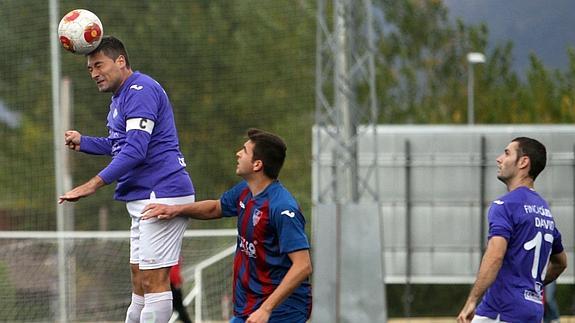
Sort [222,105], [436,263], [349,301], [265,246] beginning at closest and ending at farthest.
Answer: [265,246]
[349,301]
[436,263]
[222,105]

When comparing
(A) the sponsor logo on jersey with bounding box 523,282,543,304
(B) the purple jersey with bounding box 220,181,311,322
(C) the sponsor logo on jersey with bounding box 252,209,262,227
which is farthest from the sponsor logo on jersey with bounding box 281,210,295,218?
(A) the sponsor logo on jersey with bounding box 523,282,543,304

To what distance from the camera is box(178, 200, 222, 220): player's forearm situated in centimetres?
629

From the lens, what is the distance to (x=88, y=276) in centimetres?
1666

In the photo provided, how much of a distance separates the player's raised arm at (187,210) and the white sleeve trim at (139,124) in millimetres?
420

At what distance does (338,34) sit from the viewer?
13.2 m

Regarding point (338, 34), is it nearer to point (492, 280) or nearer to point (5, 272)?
point (5, 272)

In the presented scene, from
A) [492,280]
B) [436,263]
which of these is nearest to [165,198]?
[492,280]

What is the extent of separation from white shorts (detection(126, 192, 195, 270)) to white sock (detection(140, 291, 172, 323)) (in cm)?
17

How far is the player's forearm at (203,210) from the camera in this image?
247 inches

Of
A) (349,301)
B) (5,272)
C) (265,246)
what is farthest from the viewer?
(5,272)

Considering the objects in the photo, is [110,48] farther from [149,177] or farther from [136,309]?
[136,309]

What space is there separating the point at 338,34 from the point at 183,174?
22.5 feet

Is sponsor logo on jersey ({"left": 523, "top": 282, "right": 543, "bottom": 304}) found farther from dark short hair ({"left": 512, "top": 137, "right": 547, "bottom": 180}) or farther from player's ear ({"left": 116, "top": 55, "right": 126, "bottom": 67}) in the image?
player's ear ({"left": 116, "top": 55, "right": 126, "bottom": 67})

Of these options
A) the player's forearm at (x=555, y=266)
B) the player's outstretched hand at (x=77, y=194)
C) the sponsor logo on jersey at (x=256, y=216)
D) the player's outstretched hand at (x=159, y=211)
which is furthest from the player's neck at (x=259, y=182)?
the player's forearm at (x=555, y=266)
